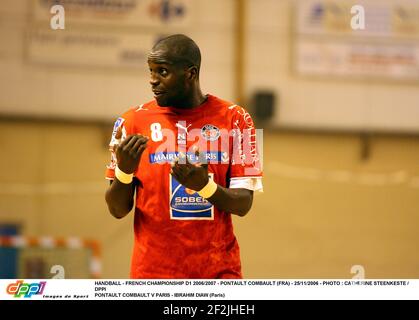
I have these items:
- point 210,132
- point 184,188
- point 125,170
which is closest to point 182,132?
point 210,132

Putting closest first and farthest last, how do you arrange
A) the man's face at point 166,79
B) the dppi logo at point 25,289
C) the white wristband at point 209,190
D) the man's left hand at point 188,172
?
the man's left hand at point 188,172 → the white wristband at point 209,190 → the man's face at point 166,79 → the dppi logo at point 25,289

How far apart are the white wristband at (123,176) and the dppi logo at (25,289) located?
0.60 meters

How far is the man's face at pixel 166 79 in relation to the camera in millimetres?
2512

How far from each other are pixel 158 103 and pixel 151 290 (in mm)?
676

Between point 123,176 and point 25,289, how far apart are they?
0.66 m

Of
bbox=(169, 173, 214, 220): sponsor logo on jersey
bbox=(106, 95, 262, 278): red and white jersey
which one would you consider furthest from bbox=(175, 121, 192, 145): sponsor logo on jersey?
bbox=(169, 173, 214, 220): sponsor logo on jersey

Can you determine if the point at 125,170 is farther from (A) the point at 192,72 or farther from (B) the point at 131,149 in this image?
(A) the point at 192,72

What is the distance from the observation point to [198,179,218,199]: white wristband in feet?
7.90

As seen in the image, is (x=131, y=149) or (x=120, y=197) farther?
(x=120, y=197)

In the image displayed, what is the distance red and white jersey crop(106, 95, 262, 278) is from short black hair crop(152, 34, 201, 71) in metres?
0.19

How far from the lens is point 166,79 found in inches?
99.7

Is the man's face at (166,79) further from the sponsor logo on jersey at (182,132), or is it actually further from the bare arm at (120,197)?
the bare arm at (120,197)

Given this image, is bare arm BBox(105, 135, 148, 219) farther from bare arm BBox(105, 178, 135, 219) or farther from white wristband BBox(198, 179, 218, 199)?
white wristband BBox(198, 179, 218, 199)

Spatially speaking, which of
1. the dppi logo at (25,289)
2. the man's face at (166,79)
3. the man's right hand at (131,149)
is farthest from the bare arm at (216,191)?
the dppi logo at (25,289)
